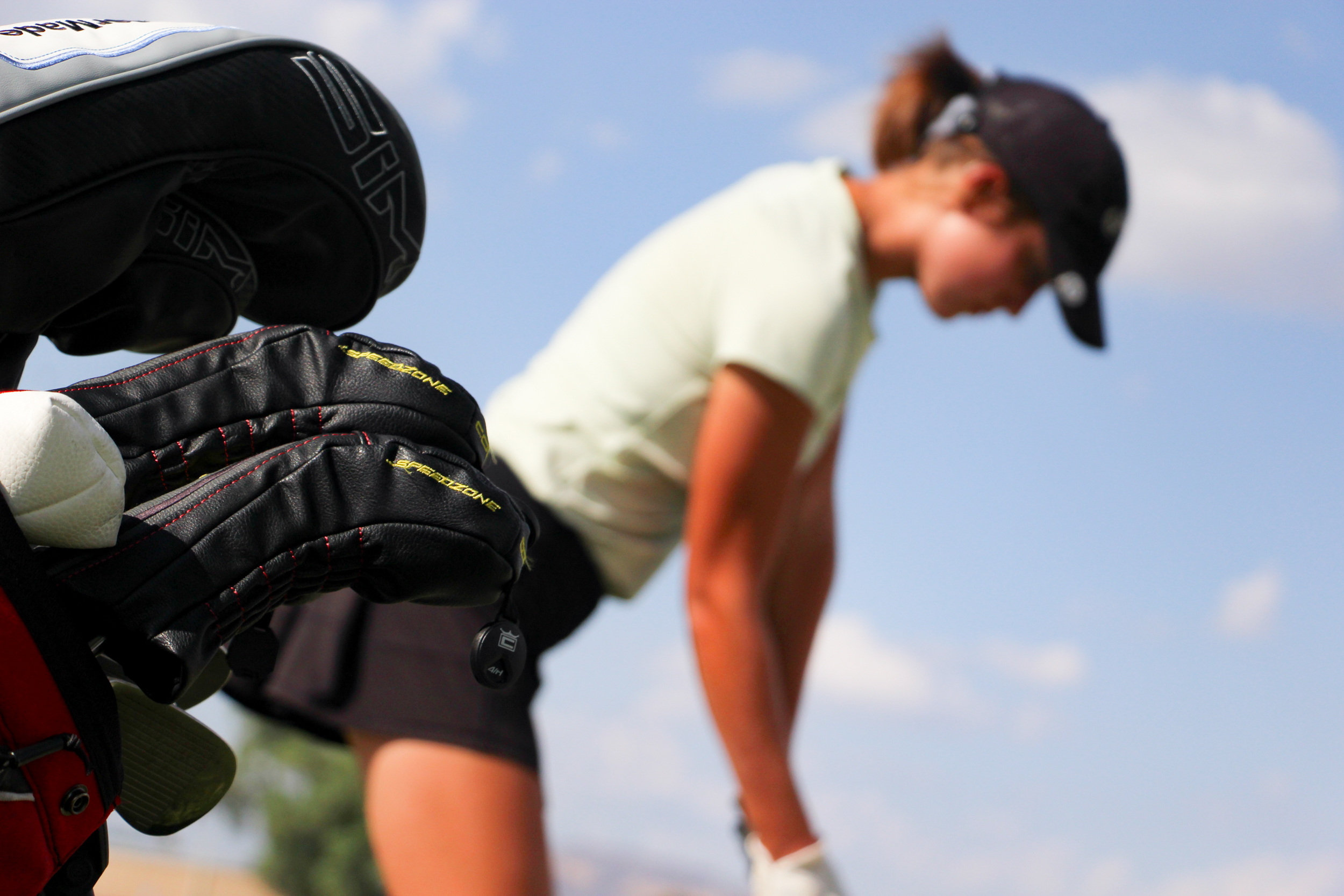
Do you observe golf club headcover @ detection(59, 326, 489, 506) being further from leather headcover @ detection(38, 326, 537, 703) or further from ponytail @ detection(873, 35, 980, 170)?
ponytail @ detection(873, 35, 980, 170)

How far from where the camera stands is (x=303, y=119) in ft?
2.89

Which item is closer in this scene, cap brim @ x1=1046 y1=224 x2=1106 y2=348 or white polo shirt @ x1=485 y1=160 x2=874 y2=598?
white polo shirt @ x1=485 y1=160 x2=874 y2=598

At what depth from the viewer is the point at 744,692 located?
1.58 m

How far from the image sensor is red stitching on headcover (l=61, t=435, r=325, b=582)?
2.36ft

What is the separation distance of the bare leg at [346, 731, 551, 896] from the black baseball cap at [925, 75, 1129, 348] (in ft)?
3.27

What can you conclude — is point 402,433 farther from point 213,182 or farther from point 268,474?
point 213,182

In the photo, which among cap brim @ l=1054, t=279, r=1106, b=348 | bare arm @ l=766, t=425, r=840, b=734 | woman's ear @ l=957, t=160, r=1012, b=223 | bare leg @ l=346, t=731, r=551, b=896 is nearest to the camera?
bare leg @ l=346, t=731, r=551, b=896

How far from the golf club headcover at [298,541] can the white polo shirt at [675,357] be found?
754 mm

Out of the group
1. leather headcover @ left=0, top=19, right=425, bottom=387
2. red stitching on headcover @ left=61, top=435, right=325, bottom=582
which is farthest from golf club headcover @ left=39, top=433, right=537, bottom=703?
leather headcover @ left=0, top=19, right=425, bottom=387

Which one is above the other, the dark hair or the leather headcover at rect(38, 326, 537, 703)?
the leather headcover at rect(38, 326, 537, 703)

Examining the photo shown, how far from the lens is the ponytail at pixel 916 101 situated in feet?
6.18

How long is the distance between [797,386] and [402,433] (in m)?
0.78

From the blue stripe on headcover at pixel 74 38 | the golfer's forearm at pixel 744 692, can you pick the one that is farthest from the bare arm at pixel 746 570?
the blue stripe on headcover at pixel 74 38

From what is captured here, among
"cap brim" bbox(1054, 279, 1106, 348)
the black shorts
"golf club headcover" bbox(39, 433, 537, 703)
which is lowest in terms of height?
the black shorts
